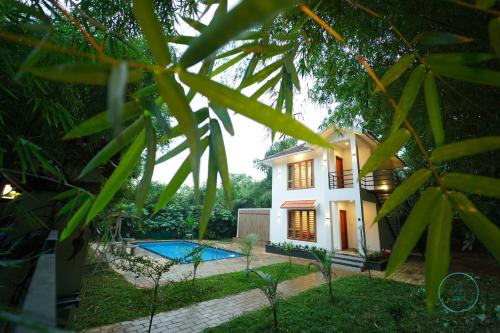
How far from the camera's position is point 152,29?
42 cm

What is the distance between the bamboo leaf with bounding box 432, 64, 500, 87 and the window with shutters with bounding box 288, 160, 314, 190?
11227 mm

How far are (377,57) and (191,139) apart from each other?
2586mm

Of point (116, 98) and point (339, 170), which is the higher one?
point (339, 170)

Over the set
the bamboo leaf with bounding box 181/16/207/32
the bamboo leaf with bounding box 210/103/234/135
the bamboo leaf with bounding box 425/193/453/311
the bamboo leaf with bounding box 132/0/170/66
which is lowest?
the bamboo leaf with bounding box 425/193/453/311

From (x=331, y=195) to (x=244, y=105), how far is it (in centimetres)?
1044

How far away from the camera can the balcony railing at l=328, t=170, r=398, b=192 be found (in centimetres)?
1068

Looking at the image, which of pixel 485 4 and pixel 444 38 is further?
pixel 444 38

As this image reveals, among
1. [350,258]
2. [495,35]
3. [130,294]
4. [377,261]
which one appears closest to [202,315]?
[130,294]

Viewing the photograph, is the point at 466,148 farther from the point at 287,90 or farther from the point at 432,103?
the point at 287,90

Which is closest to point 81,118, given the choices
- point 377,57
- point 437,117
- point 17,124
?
point 17,124

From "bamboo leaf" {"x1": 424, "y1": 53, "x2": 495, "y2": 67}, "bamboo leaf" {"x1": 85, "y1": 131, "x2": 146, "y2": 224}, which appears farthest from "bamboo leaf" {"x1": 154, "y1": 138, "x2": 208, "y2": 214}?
"bamboo leaf" {"x1": 424, "y1": 53, "x2": 495, "y2": 67}

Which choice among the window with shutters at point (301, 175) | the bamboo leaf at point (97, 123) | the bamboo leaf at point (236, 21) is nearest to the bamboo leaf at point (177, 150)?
the bamboo leaf at point (97, 123)

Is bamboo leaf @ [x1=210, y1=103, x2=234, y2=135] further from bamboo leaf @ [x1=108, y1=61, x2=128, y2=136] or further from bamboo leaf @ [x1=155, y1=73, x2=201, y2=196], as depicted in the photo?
bamboo leaf @ [x1=108, y1=61, x2=128, y2=136]

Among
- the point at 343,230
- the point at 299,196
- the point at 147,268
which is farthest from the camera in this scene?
the point at 299,196
